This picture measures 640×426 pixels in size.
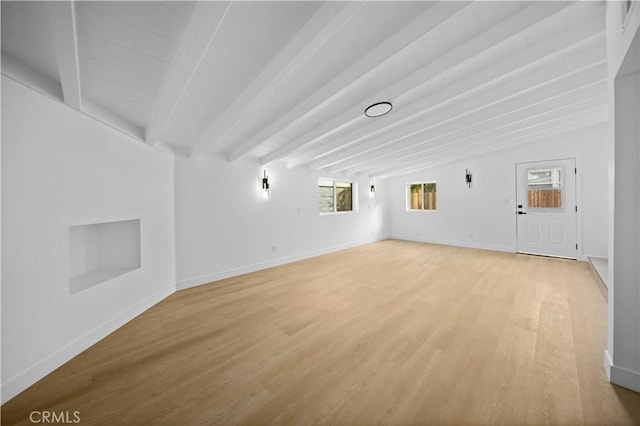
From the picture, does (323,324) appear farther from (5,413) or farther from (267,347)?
(5,413)

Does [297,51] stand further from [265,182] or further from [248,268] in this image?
[248,268]

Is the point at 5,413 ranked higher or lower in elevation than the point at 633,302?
lower

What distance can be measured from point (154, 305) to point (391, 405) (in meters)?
3.06

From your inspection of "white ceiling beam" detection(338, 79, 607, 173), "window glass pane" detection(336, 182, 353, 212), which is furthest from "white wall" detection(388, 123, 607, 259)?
"white ceiling beam" detection(338, 79, 607, 173)

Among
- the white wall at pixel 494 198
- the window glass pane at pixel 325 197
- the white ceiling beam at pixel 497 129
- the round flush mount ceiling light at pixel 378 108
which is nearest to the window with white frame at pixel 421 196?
the white wall at pixel 494 198

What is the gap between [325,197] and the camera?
657 centimetres

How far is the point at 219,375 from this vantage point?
1.81 m

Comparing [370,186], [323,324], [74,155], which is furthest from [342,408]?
[370,186]

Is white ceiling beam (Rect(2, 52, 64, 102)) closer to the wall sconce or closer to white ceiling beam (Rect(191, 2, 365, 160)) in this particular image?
white ceiling beam (Rect(191, 2, 365, 160))

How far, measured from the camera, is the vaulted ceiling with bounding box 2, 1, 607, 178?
57.4 inches

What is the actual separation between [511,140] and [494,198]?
1.49 metres

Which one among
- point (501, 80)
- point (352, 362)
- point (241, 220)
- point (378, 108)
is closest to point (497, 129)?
point (501, 80)

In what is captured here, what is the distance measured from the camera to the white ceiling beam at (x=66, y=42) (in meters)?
1.21

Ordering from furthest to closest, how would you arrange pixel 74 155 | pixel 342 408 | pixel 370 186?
pixel 370 186 < pixel 74 155 < pixel 342 408
